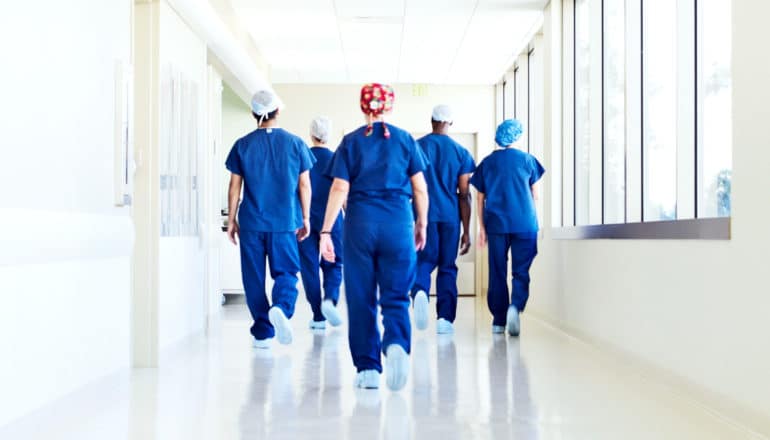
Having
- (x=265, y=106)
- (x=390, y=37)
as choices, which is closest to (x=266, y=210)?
(x=265, y=106)

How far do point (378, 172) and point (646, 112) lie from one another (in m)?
1.99

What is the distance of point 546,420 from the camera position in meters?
3.57

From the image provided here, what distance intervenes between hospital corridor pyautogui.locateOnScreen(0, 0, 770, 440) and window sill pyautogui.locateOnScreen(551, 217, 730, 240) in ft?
0.06

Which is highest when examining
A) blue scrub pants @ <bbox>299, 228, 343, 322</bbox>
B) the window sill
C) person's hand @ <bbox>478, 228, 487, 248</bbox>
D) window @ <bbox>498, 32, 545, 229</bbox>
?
window @ <bbox>498, 32, 545, 229</bbox>

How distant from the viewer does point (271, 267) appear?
5.80 meters

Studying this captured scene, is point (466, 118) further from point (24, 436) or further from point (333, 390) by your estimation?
point (24, 436)

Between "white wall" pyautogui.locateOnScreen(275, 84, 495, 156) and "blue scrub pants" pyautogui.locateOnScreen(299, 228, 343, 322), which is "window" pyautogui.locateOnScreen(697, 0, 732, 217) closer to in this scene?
"blue scrub pants" pyautogui.locateOnScreen(299, 228, 343, 322)

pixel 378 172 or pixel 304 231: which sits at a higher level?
pixel 378 172

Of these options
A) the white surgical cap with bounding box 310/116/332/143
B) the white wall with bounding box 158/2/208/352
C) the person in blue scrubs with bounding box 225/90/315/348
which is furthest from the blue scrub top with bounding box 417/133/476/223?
the white wall with bounding box 158/2/208/352

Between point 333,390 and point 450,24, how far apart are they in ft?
16.1

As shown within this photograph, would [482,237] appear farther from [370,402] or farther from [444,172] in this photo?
[370,402]

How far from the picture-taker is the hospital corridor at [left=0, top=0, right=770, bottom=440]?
11.3 ft

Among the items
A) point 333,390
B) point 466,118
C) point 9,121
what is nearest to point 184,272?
point 333,390

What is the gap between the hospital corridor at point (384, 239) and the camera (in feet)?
11.3
